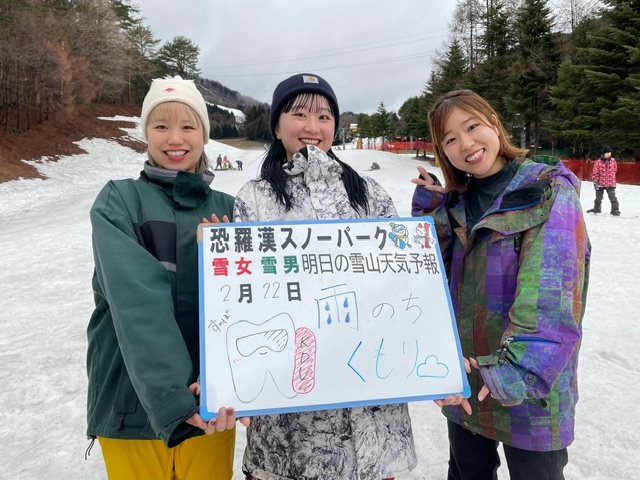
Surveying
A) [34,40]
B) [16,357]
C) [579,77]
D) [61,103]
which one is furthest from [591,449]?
[61,103]

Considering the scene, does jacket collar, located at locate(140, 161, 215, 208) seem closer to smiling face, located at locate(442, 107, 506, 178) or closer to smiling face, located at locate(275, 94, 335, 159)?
smiling face, located at locate(275, 94, 335, 159)

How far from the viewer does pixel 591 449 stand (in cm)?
278

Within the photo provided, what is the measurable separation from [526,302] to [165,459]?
1462 mm

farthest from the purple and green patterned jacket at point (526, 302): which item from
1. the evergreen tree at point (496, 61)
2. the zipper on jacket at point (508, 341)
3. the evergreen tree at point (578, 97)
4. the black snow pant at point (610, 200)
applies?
the evergreen tree at point (496, 61)

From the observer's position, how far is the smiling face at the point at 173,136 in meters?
1.76

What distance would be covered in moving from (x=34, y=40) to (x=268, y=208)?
26.9 m

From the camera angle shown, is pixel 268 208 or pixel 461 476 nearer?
pixel 268 208

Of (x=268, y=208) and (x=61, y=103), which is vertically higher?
(x=61, y=103)

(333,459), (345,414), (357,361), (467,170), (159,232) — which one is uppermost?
(467,170)

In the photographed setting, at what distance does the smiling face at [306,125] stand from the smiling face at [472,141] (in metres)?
0.52

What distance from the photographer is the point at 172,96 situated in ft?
5.82

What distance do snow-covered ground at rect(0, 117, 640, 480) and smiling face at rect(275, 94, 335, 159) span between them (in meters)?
2.08

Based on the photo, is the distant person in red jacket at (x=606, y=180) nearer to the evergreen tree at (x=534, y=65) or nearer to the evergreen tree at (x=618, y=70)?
the evergreen tree at (x=618, y=70)

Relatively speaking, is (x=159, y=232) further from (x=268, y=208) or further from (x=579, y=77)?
(x=579, y=77)
